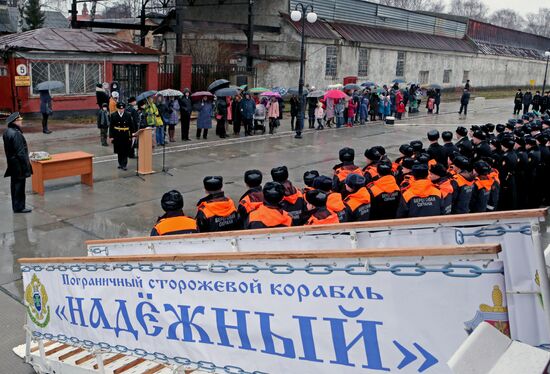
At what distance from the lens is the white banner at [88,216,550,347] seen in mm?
2127

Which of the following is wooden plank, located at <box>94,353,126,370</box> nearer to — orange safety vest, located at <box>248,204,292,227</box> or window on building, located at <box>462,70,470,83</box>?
orange safety vest, located at <box>248,204,292,227</box>

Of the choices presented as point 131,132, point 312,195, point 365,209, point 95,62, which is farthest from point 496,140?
point 95,62

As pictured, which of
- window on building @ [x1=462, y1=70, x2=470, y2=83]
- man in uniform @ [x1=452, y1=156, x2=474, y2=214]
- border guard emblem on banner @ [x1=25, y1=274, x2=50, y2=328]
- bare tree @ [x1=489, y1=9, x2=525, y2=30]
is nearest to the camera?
border guard emblem on banner @ [x1=25, y1=274, x2=50, y2=328]

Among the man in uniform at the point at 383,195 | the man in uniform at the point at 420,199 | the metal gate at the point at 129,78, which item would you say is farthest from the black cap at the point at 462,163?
the metal gate at the point at 129,78

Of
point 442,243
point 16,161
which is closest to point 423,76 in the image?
point 16,161

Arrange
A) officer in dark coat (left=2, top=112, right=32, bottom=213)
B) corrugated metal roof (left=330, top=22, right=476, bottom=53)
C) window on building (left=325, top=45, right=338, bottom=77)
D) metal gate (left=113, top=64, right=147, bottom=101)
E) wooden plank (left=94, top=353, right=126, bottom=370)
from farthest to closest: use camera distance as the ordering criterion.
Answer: corrugated metal roof (left=330, top=22, right=476, bottom=53) → window on building (left=325, top=45, right=338, bottom=77) → metal gate (left=113, top=64, right=147, bottom=101) → officer in dark coat (left=2, top=112, right=32, bottom=213) → wooden plank (left=94, top=353, right=126, bottom=370)

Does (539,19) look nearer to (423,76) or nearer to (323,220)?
(423,76)

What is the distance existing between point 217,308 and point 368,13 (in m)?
38.9

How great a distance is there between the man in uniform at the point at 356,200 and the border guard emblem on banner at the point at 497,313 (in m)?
4.25

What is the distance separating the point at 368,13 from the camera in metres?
38.9

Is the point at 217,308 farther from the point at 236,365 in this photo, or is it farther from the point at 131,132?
the point at 131,132

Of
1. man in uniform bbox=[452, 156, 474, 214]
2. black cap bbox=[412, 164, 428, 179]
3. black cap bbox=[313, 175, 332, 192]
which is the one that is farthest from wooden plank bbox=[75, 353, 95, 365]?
man in uniform bbox=[452, 156, 474, 214]

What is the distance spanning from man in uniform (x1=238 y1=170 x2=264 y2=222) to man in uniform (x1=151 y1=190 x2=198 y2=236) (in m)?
1.21

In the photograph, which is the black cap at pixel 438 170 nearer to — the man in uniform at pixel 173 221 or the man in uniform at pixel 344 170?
the man in uniform at pixel 344 170
